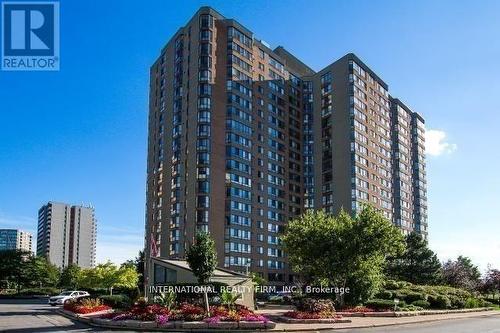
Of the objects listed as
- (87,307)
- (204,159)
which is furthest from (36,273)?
(87,307)

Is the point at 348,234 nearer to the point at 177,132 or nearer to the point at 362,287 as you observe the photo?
the point at 362,287

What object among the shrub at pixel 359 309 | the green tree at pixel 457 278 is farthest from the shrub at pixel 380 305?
the green tree at pixel 457 278

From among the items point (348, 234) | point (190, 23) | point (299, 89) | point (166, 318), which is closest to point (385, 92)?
point (299, 89)

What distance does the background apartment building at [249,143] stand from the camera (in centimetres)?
9769

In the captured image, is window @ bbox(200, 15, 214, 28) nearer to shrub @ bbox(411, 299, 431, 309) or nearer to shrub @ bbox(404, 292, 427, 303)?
shrub @ bbox(404, 292, 427, 303)

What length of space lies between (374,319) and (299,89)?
93.9 m

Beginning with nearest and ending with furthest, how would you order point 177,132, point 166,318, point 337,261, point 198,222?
point 166,318
point 337,261
point 198,222
point 177,132

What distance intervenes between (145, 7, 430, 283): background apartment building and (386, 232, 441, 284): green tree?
19504 millimetres

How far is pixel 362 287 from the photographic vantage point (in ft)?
143

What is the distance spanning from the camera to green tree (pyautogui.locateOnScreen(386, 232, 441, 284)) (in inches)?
3241

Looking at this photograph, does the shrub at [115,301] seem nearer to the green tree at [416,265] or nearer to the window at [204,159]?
the green tree at [416,265]

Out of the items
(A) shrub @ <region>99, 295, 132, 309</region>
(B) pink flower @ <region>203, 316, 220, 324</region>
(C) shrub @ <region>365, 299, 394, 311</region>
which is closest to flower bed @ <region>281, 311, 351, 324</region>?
(B) pink flower @ <region>203, 316, 220, 324</region>

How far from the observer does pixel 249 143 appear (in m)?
106

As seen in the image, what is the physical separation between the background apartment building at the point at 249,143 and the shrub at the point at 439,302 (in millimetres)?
50869
